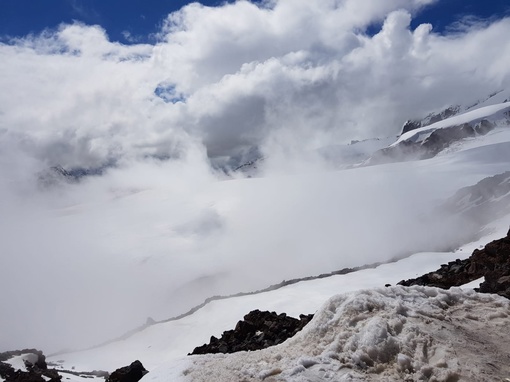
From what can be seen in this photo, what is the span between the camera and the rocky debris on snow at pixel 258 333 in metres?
13.9

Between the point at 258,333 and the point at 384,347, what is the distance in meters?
9.02

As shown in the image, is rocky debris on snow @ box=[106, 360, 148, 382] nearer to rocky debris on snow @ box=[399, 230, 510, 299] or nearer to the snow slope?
rocky debris on snow @ box=[399, 230, 510, 299]

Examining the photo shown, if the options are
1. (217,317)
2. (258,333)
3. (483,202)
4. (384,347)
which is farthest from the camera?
(483,202)

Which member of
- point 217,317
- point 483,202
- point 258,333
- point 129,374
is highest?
point 483,202

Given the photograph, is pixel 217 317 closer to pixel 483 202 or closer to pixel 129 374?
pixel 129 374

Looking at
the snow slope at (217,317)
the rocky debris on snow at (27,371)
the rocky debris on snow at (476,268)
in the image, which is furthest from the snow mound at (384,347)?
the snow slope at (217,317)

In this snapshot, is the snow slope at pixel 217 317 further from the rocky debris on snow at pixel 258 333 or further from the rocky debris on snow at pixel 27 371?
the rocky debris on snow at pixel 258 333

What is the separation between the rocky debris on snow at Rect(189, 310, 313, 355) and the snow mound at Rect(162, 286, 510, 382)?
558 centimetres

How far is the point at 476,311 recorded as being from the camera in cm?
830

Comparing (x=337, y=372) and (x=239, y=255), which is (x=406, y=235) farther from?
(x=337, y=372)

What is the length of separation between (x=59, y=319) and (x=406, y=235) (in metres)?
60.5

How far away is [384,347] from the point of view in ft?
22.5

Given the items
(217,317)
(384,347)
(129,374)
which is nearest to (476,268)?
(384,347)

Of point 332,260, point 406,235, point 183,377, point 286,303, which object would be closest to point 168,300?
point 332,260
